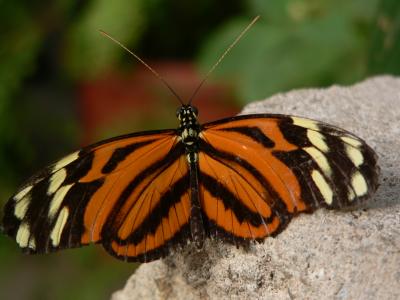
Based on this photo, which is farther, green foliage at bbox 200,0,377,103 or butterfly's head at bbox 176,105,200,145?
green foliage at bbox 200,0,377,103

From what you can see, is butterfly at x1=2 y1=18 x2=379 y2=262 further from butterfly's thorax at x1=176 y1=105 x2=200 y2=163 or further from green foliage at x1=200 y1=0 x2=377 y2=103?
green foliage at x1=200 y1=0 x2=377 y2=103

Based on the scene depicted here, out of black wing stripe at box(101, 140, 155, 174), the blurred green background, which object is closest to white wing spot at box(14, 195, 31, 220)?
black wing stripe at box(101, 140, 155, 174)

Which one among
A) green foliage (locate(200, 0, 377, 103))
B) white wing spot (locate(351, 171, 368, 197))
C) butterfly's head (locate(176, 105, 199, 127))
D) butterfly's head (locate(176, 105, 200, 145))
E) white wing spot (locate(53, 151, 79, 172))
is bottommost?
white wing spot (locate(351, 171, 368, 197))

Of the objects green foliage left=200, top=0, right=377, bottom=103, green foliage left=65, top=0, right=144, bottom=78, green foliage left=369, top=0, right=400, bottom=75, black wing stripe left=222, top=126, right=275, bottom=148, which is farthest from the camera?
green foliage left=65, top=0, right=144, bottom=78

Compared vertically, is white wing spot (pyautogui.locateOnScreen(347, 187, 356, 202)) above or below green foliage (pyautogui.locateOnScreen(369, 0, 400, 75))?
below

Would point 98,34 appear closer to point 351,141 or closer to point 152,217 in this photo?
point 152,217

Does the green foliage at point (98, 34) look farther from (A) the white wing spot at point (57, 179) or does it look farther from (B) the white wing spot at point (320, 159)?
(B) the white wing spot at point (320, 159)

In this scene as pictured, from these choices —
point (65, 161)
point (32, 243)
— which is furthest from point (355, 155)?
point (32, 243)

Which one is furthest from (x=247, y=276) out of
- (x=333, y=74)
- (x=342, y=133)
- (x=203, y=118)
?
(x=203, y=118)
